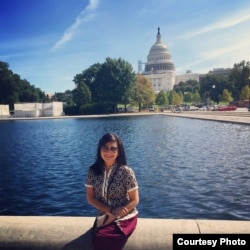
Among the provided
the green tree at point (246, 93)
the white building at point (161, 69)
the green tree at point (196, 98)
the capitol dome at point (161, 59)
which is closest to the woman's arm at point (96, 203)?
the green tree at point (246, 93)

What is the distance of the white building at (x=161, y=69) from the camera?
18288cm

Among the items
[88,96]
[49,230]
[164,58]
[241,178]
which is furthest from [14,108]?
[164,58]

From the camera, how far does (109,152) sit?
4051mm

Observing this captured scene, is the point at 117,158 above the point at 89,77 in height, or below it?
below

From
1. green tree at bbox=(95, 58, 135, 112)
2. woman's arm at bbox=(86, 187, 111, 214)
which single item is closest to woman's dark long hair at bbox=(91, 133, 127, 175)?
woman's arm at bbox=(86, 187, 111, 214)

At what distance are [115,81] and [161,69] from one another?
100 m

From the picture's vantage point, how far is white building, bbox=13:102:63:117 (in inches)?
3497

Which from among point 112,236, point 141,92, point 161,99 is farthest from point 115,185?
point 161,99

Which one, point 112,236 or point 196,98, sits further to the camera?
point 196,98

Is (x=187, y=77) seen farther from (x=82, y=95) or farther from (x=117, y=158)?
(x=117, y=158)

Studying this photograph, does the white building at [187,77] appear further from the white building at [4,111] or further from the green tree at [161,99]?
the white building at [4,111]

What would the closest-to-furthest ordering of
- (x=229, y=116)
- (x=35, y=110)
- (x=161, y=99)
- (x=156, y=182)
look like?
(x=156, y=182) < (x=229, y=116) < (x=35, y=110) < (x=161, y=99)

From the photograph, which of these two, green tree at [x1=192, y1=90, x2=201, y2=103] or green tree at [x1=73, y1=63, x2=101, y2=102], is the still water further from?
green tree at [x1=192, y1=90, x2=201, y2=103]

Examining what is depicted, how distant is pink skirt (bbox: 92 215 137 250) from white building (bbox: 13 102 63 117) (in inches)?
3450
